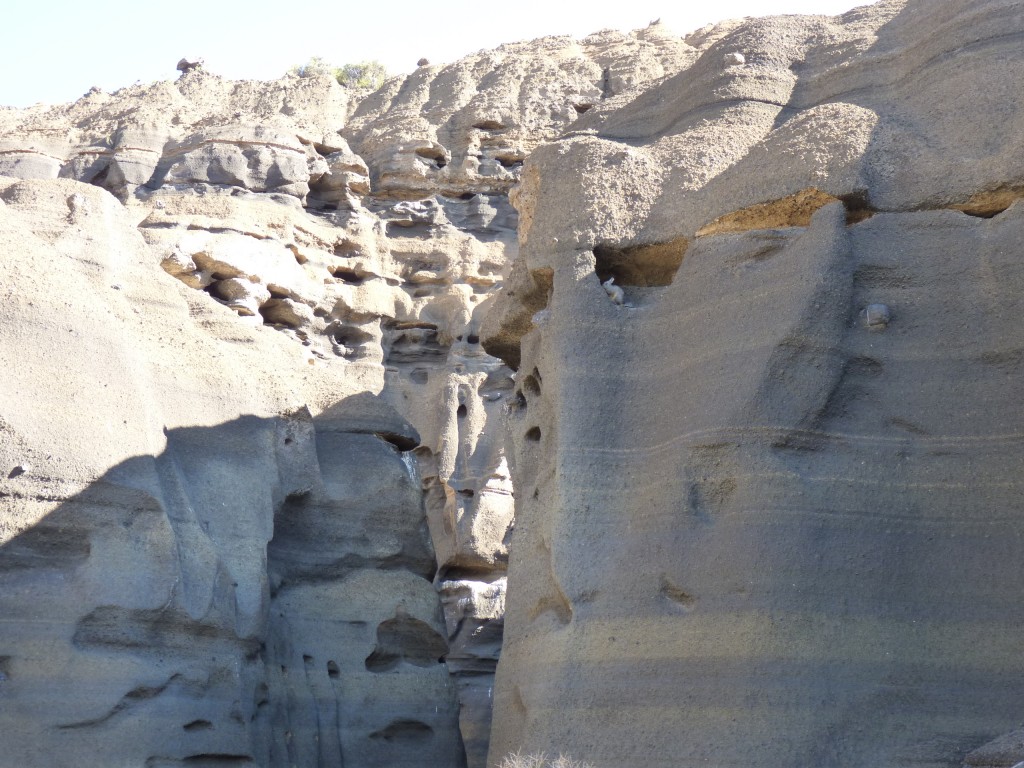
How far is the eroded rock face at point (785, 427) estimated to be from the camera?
28.3ft

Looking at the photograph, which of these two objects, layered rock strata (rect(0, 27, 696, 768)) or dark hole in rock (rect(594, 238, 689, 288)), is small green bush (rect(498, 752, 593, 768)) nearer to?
layered rock strata (rect(0, 27, 696, 768))

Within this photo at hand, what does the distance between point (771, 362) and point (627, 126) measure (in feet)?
11.8

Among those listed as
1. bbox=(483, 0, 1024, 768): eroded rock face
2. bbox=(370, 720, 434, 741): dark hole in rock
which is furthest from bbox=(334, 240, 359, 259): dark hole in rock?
bbox=(370, 720, 434, 741): dark hole in rock

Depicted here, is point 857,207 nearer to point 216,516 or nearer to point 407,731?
point 216,516

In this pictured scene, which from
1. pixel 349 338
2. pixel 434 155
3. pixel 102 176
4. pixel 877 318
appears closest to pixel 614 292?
pixel 877 318

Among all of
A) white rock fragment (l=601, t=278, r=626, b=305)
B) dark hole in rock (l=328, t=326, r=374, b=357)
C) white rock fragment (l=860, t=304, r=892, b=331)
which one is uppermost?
white rock fragment (l=601, t=278, r=626, b=305)

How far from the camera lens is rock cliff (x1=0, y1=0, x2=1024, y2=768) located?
8797mm

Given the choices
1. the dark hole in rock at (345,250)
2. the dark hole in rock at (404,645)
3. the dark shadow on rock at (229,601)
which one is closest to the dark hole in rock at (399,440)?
the dark shadow on rock at (229,601)

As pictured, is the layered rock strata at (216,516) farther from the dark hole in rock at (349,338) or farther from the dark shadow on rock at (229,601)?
the dark hole in rock at (349,338)

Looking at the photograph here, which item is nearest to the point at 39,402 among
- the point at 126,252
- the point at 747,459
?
the point at 126,252

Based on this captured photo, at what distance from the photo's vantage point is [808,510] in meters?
9.03

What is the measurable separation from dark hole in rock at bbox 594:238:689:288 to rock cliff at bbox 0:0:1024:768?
3cm

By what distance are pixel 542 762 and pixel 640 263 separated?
4122 mm

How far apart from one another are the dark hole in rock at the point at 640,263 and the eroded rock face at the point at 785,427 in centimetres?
2
